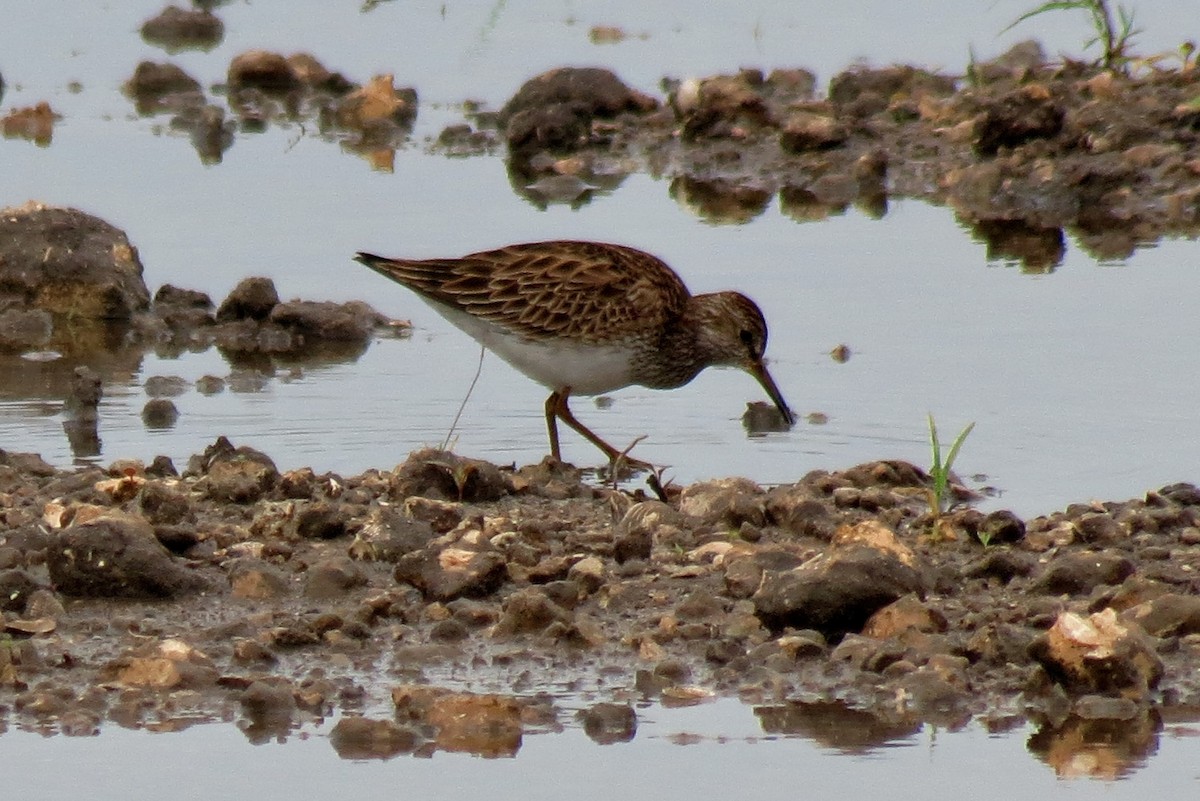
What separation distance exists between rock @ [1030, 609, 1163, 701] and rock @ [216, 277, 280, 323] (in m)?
5.95

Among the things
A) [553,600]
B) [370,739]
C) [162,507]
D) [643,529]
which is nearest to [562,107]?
[162,507]

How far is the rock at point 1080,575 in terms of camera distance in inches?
285

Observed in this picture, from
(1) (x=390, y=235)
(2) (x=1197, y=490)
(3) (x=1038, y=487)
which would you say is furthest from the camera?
(1) (x=390, y=235)

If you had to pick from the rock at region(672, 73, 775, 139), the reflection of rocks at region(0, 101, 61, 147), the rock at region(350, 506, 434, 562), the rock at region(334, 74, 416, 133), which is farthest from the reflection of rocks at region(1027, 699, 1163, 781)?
the reflection of rocks at region(0, 101, 61, 147)

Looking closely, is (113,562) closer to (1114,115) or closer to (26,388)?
(26,388)

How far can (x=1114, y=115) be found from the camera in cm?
1437

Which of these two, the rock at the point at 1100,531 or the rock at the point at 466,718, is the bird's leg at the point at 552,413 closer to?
the rock at the point at 1100,531

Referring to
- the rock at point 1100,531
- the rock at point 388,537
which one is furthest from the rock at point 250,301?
the rock at point 1100,531

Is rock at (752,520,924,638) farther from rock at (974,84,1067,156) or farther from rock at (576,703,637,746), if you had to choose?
rock at (974,84,1067,156)

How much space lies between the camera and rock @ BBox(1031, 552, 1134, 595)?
7238mm

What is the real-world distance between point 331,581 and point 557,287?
111 inches

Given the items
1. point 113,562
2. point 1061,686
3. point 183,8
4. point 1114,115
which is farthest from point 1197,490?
point 183,8

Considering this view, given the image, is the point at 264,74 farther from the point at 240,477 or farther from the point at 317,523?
the point at 317,523

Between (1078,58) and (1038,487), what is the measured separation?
7.95 metres
